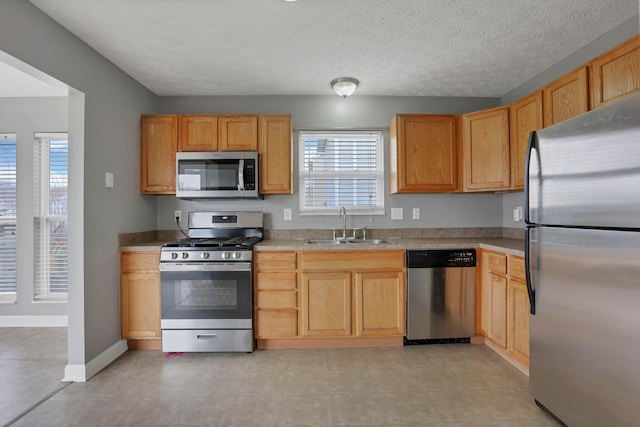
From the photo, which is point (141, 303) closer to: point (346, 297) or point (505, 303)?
point (346, 297)

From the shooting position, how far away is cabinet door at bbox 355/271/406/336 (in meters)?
2.79

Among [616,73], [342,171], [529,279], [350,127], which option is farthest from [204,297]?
[616,73]

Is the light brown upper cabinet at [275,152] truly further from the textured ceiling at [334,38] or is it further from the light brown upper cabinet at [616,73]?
the light brown upper cabinet at [616,73]

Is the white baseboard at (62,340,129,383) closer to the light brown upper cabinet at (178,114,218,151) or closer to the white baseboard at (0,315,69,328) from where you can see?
the white baseboard at (0,315,69,328)

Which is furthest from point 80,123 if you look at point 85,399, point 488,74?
point 488,74

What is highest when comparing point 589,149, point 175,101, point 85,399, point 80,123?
point 175,101

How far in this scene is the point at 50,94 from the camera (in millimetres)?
3416

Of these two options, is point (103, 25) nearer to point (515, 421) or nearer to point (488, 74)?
point (488, 74)

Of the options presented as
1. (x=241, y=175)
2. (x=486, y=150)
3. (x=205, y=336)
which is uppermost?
(x=486, y=150)

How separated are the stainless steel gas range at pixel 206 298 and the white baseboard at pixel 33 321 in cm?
161

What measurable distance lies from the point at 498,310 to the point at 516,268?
44 centimetres

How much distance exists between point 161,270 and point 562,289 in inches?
111

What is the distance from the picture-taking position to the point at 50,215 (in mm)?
3514

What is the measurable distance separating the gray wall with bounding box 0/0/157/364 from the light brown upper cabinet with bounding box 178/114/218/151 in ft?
1.42
